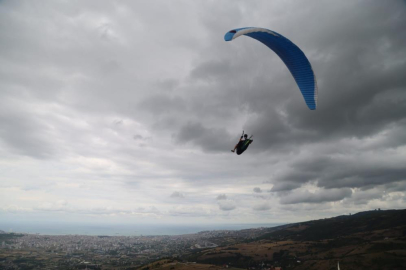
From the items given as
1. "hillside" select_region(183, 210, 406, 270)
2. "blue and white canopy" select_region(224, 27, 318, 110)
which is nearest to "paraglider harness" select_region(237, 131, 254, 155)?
"blue and white canopy" select_region(224, 27, 318, 110)

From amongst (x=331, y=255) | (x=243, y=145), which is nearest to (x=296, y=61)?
(x=243, y=145)

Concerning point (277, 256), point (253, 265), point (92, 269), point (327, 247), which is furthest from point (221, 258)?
point (92, 269)

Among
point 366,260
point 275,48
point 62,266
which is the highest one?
point 275,48

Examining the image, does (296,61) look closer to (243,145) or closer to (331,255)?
(243,145)

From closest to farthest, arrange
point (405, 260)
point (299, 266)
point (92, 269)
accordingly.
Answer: point (405, 260), point (299, 266), point (92, 269)

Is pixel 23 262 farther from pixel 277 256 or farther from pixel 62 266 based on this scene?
pixel 277 256

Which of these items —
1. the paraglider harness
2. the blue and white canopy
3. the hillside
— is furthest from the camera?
the hillside

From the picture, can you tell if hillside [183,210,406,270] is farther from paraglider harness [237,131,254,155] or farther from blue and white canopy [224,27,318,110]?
blue and white canopy [224,27,318,110]

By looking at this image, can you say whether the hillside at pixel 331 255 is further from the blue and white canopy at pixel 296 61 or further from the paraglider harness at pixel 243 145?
the blue and white canopy at pixel 296 61

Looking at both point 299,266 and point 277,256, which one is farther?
point 277,256
